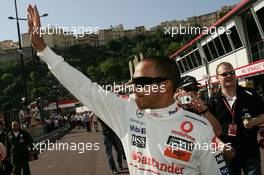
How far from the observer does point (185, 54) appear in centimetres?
4750

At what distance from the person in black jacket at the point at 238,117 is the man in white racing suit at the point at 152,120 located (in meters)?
2.00

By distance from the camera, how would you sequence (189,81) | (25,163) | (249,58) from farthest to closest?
(249,58) < (25,163) < (189,81)

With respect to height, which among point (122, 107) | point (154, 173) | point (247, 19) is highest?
point (247, 19)

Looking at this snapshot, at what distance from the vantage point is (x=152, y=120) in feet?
8.34

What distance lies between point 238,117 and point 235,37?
25520mm

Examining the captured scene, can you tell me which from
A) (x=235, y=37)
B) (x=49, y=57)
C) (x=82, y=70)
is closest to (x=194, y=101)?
(x=49, y=57)

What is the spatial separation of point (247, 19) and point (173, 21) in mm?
174160

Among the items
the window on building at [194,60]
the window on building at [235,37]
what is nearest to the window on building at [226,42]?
the window on building at [235,37]

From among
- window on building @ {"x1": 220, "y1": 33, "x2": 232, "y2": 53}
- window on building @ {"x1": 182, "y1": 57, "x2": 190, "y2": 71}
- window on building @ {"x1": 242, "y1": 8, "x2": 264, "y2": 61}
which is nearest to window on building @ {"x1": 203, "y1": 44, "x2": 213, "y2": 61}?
window on building @ {"x1": 220, "y1": 33, "x2": 232, "y2": 53}

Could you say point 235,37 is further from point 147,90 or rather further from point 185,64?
point 147,90

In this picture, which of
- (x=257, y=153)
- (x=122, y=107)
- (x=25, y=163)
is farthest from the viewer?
(x=25, y=163)

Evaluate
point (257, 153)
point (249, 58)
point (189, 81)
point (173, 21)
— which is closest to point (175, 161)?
point (189, 81)

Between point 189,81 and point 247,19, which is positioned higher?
point 247,19

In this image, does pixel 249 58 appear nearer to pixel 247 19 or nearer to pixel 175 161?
pixel 247 19
